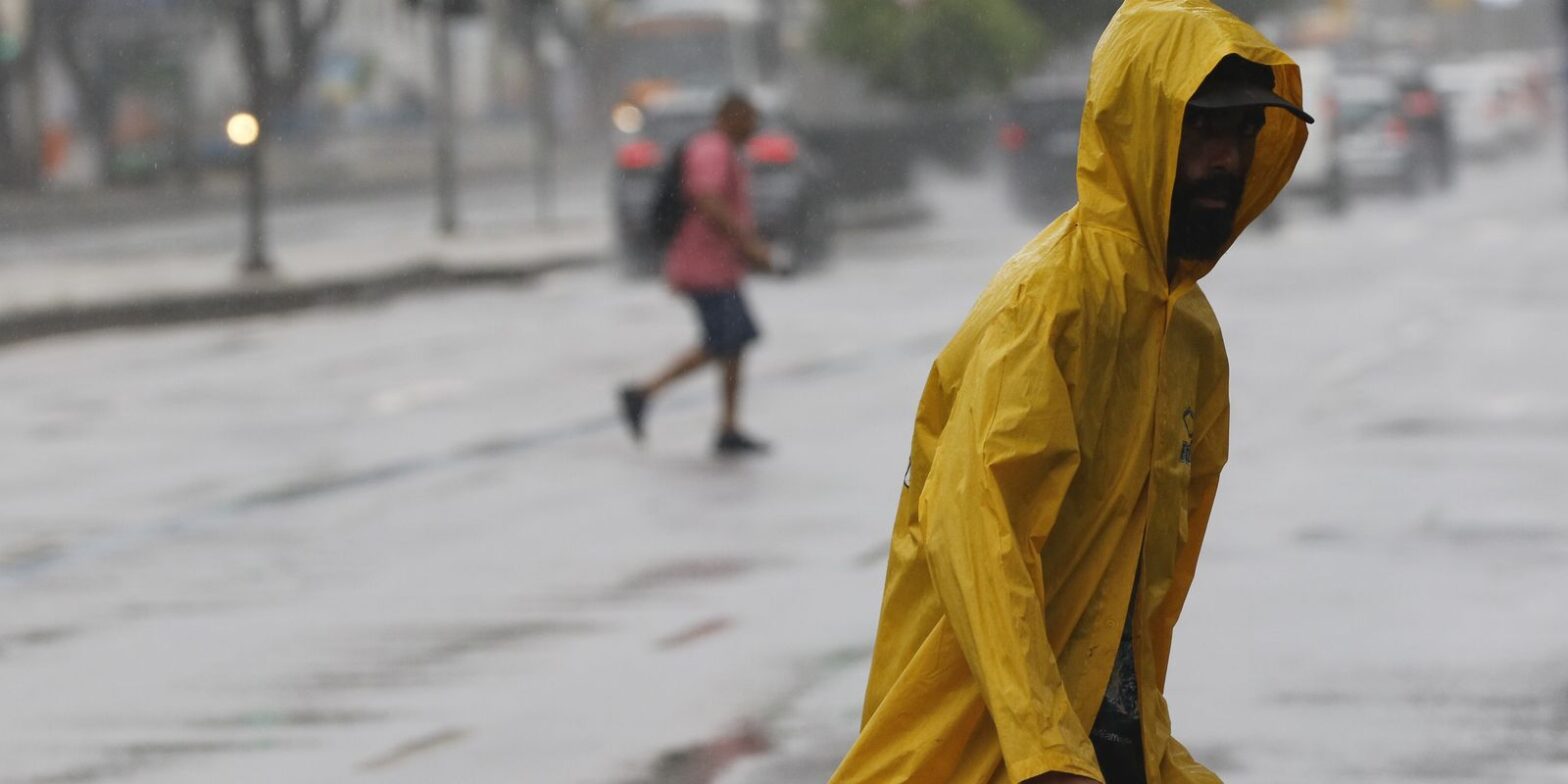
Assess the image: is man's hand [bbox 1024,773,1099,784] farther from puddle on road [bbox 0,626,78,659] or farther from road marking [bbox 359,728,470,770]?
puddle on road [bbox 0,626,78,659]

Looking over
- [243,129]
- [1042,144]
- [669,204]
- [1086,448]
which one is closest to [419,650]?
[669,204]

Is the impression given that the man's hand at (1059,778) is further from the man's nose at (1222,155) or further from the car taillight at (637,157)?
the car taillight at (637,157)

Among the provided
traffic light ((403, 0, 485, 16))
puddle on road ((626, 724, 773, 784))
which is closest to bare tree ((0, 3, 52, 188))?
traffic light ((403, 0, 485, 16))

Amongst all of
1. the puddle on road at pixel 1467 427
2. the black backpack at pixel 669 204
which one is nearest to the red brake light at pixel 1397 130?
the puddle on road at pixel 1467 427

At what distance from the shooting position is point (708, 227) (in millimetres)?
13461

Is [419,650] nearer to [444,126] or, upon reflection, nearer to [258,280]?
[258,280]

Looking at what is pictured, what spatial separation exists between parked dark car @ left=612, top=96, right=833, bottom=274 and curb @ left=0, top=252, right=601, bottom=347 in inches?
36.8

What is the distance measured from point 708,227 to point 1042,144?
2170 cm

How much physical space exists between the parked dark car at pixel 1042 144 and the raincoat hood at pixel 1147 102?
30.9 metres

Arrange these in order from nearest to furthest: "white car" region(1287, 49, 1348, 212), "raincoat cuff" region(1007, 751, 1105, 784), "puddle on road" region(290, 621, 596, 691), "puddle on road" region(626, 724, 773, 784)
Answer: "raincoat cuff" region(1007, 751, 1105, 784), "puddle on road" region(626, 724, 773, 784), "puddle on road" region(290, 621, 596, 691), "white car" region(1287, 49, 1348, 212)

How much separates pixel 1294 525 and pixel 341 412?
6531 millimetres

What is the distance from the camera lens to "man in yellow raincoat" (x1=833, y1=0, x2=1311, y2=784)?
327cm

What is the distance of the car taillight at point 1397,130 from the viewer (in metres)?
39.6

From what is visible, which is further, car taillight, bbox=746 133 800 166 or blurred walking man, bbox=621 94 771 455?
car taillight, bbox=746 133 800 166
